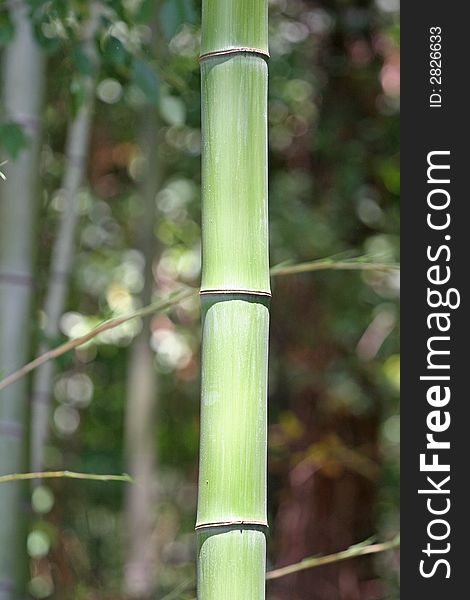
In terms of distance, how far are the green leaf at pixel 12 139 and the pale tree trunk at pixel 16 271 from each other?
90 mm

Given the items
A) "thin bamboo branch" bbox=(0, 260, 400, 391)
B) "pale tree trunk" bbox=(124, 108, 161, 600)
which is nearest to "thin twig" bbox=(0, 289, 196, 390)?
"thin bamboo branch" bbox=(0, 260, 400, 391)

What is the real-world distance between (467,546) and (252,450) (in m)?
0.32

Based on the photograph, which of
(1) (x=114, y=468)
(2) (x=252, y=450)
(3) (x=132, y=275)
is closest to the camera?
(2) (x=252, y=450)

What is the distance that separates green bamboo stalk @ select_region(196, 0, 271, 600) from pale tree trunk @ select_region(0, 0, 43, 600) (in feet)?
1.29

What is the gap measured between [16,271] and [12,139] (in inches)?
6.6

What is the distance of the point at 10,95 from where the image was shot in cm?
117

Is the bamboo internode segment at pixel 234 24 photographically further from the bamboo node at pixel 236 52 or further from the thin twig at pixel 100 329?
the thin twig at pixel 100 329

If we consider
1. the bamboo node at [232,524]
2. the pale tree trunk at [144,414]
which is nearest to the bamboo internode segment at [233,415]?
the bamboo node at [232,524]

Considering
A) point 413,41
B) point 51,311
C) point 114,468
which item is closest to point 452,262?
point 413,41

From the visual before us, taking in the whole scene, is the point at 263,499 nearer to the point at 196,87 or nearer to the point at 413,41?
the point at 413,41

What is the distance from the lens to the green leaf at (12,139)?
1012 millimetres

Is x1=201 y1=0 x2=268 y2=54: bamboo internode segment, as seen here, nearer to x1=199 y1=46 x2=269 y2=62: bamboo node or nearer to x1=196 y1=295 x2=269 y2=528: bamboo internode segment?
x1=199 y1=46 x2=269 y2=62: bamboo node

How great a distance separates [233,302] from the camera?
70 cm

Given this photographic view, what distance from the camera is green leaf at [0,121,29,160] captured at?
1012 millimetres
